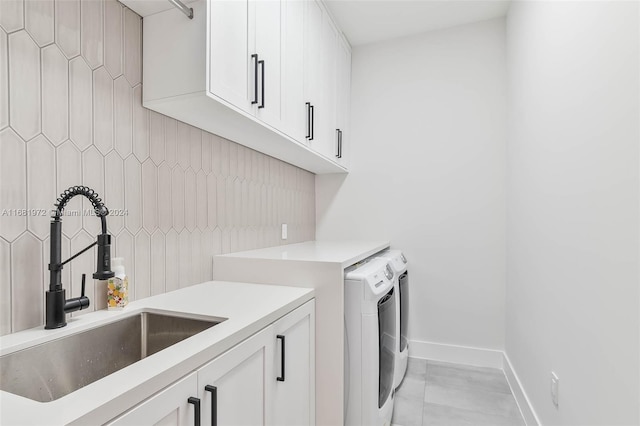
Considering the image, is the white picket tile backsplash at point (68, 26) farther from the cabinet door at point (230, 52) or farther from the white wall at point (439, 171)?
the white wall at point (439, 171)

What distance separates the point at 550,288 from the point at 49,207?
6.38ft

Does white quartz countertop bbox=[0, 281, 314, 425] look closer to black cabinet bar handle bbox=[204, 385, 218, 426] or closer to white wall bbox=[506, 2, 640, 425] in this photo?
black cabinet bar handle bbox=[204, 385, 218, 426]

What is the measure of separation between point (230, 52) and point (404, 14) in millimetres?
1723

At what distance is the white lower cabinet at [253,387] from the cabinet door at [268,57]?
0.89 meters

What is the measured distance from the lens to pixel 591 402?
112 cm

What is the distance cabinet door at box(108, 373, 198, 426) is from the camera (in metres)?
0.65

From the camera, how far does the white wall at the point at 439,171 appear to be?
256cm

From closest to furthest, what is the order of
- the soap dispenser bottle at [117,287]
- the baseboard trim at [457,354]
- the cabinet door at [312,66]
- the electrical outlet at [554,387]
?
1. the soap dispenser bottle at [117,287]
2. the electrical outlet at [554,387]
3. the cabinet door at [312,66]
4. the baseboard trim at [457,354]

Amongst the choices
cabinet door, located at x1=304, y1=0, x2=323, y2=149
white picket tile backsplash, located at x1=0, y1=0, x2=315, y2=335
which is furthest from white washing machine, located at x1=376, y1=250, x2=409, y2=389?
white picket tile backsplash, located at x1=0, y1=0, x2=315, y2=335

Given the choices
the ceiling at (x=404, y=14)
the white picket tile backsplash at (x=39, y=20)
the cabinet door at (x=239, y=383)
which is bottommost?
the cabinet door at (x=239, y=383)

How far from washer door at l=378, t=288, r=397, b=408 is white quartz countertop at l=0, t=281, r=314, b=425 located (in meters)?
0.46

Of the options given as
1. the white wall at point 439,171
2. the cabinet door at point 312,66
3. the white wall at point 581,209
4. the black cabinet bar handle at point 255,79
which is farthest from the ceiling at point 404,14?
the black cabinet bar handle at point 255,79

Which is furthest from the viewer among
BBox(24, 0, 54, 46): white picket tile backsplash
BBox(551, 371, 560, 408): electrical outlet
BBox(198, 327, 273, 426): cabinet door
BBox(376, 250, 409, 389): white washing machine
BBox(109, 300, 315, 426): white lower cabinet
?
BBox(376, 250, 409, 389): white washing machine

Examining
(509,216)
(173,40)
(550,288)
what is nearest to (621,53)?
(550,288)
